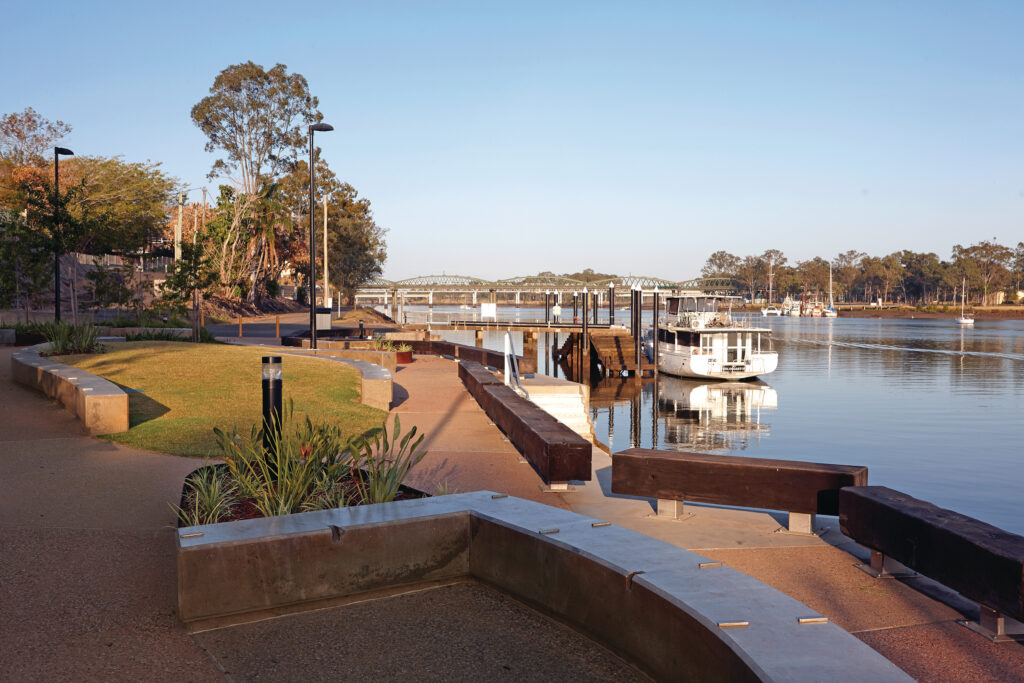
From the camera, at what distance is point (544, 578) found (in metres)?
4.86

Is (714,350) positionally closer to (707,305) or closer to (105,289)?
(707,305)

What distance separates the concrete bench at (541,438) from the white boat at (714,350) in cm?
3536

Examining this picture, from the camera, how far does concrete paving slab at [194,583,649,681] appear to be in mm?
4145

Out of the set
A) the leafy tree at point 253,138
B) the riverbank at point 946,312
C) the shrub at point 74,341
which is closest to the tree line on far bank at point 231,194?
the leafy tree at point 253,138

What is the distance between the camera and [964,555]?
192 inches

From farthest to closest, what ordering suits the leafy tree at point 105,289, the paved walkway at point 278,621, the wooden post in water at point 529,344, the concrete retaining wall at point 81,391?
the wooden post in water at point 529,344
the leafy tree at point 105,289
the concrete retaining wall at point 81,391
the paved walkway at point 278,621

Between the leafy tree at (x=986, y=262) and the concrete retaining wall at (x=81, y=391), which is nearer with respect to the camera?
the concrete retaining wall at (x=81, y=391)

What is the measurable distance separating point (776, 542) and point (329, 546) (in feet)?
13.0

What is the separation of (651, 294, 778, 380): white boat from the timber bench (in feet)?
134

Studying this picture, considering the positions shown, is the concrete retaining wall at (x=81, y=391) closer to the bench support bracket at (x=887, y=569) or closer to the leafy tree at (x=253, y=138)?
the bench support bracket at (x=887, y=569)

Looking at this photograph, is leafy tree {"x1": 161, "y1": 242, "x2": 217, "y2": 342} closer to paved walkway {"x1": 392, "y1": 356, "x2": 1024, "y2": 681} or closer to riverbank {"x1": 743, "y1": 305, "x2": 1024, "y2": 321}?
paved walkway {"x1": 392, "y1": 356, "x2": 1024, "y2": 681}

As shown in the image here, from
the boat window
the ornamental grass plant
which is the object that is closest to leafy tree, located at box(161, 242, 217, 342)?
the ornamental grass plant

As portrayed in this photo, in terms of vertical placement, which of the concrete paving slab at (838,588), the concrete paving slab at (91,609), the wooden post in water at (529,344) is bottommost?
the wooden post in water at (529,344)

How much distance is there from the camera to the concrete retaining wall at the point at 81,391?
35.3 ft
